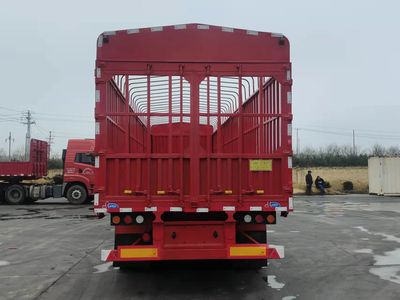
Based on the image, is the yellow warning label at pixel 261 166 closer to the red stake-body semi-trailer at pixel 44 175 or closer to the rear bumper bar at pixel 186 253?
the rear bumper bar at pixel 186 253

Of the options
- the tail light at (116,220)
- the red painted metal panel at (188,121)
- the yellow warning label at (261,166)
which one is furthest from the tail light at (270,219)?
the tail light at (116,220)

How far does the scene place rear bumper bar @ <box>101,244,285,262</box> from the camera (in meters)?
6.48

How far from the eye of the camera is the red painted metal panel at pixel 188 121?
6637 millimetres

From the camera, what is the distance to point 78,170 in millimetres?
→ 24641

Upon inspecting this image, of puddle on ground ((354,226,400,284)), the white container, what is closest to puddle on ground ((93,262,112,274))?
puddle on ground ((354,226,400,284))

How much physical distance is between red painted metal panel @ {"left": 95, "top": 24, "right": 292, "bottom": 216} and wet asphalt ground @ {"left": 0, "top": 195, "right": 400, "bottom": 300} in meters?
1.34

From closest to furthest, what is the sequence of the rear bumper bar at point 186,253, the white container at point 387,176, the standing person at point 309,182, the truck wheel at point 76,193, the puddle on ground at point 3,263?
the rear bumper bar at point 186,253 → the puddle on ground at point 3,263 → the truck wheel at point 76,193 → the white container at point 387,176 → the standing person at point 309,182

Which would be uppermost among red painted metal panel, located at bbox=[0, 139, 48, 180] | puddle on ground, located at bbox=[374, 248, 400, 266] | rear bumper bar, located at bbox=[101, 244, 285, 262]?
red painted metal panel, located at bbox=[0, 139, 48, 180]

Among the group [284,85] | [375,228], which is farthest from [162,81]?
[375,228]

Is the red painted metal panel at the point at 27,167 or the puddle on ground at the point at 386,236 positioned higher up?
the red painted metal panel at the point at 27,167

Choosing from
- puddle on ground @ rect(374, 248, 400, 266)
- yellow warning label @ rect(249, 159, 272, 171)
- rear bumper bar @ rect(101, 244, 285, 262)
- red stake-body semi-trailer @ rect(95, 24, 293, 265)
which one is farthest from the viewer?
puddle on ground @ rect(374, 248, 400, 266)

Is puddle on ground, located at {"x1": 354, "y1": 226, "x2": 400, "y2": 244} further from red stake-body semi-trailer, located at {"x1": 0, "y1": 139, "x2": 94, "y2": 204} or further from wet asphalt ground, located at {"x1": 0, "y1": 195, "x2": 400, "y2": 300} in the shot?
red stake-body semi-trailer, located at {"x1": 0, "y1": 139, "x2": 94, "y2": 204}

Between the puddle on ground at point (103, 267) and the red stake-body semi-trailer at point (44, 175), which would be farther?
the red stake-body semi-trailer at point (44, 175)

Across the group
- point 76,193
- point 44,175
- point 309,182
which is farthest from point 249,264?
point 309,182
